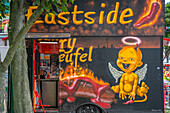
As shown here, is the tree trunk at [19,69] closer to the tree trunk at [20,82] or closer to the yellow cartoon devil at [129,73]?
the tree trunk at [20,82]

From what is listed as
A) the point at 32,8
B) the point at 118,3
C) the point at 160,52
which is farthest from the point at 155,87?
the point at 32,8

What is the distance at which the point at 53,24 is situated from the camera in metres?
8.02

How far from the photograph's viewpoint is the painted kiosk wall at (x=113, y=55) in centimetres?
788

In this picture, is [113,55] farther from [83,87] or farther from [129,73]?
[83,87]

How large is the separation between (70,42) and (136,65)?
255cm

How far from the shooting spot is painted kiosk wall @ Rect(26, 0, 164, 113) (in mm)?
7883

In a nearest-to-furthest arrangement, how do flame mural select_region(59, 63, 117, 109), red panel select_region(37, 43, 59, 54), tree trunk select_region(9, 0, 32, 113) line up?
tree trunk select_region(9, 0, 32, 113) → flame mural select_region(59, 63, 117, 109) → red panel select_region(37, 43, 59, 54)

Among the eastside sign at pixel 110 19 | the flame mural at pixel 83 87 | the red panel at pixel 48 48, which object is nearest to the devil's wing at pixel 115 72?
the flame mural at pixel 83 87

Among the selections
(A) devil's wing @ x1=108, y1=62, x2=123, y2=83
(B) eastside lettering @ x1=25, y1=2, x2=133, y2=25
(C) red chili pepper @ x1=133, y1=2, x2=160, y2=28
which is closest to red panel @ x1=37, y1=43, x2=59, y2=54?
(B) eastside lettering @ x1=25, y1=2, x2=133, y2=25

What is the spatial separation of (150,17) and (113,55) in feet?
6.29

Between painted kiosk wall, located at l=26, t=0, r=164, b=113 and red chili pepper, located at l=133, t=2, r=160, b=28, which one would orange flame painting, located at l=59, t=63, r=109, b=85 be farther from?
red chili pepper, located at l=133, t=2, r=160, b=28

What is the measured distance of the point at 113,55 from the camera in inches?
313

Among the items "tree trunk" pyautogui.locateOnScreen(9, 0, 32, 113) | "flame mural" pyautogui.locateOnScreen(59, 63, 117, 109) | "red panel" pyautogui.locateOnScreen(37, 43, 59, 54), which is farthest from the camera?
"red panel" pyautogui.locateOnScreen(37, 43, 59, 54)

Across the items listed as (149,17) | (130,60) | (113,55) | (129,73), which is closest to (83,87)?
(113,55)
